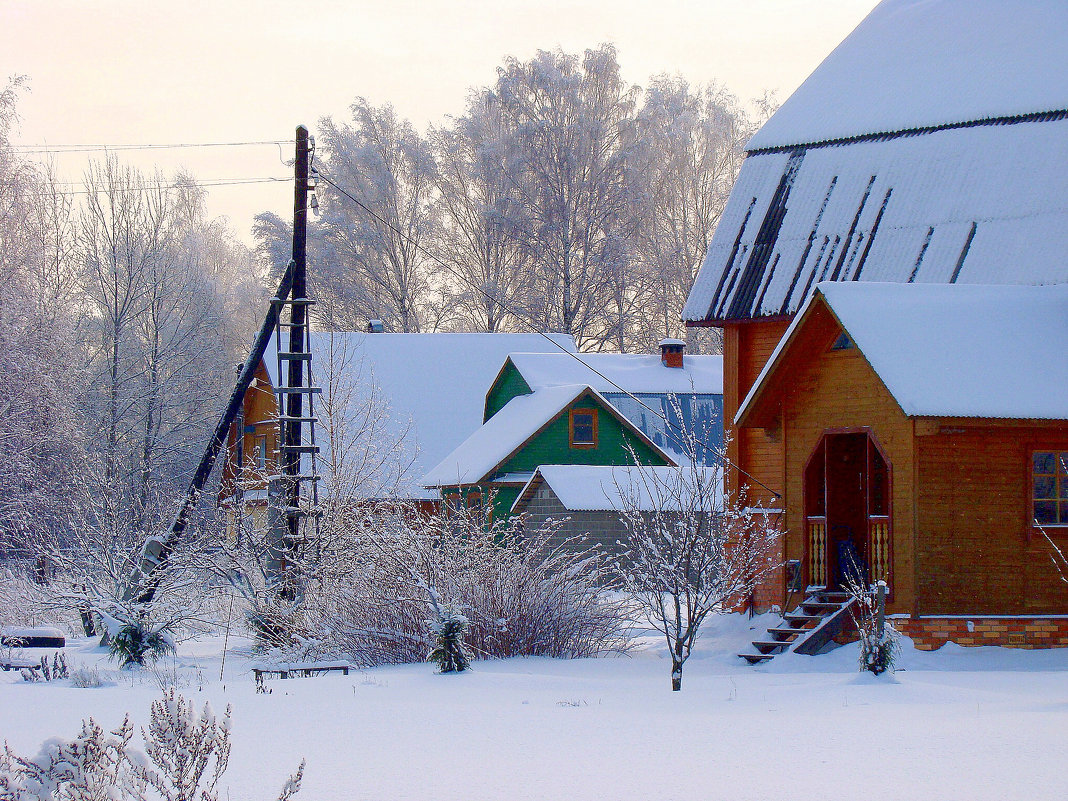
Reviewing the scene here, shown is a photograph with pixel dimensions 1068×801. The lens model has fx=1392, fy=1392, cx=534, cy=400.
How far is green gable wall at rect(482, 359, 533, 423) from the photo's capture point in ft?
121

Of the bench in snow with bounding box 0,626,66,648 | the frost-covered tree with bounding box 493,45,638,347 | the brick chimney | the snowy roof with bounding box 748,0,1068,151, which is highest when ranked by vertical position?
the frost-covered tree with bounding box 493,45,638,347

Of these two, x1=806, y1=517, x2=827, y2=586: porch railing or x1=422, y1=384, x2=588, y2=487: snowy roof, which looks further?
x1=422, y1=384, x2=588, y2=487: snowy roof

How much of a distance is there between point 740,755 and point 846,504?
1059cm

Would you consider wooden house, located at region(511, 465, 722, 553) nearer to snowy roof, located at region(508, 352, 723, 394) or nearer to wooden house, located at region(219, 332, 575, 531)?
snowy roof, located at region(508, 352, 723, 394)

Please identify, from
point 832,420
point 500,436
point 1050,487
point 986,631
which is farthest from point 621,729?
point 500,436

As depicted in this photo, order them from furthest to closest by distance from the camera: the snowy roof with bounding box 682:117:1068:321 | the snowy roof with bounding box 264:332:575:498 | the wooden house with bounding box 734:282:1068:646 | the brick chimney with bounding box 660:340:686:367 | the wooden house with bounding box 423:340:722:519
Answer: the snowy roof with bounding box 264:332:575:498, the brick chimney with bounding box 660:340:686:367, the wooden house with bounding box 423:340:722:519, the snowy roof with bounding box 682:117:1068:321, the wooden house with bounding box 734:282:1068:646

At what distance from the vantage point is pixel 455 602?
15.3 meters

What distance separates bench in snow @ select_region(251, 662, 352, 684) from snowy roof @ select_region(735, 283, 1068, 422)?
6.49 m

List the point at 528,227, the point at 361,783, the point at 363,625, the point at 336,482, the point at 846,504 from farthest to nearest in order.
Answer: the point at 528,227 → the point at 336,482 → the point at 846,504 → the point at 363,625 → the point at 361,783

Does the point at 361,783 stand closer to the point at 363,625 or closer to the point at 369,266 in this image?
the point at 363,625

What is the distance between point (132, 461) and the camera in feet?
131

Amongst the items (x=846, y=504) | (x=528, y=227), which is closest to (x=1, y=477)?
(x=846, y=504)

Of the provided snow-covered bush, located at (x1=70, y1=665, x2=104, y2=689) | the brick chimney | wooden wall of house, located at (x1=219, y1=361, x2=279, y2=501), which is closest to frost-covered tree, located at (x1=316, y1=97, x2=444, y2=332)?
wooden wall of house, located at (x1=219, y1=361, x2=279, y2=501)

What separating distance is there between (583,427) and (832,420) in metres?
15.8
